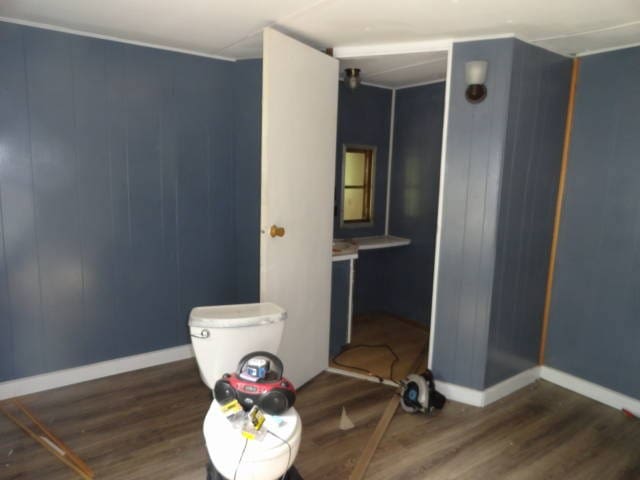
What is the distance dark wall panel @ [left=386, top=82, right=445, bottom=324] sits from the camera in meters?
3.89

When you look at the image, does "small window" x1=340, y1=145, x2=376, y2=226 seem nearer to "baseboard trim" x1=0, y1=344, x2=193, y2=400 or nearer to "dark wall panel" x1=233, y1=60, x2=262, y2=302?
"dark wall panel" x1=233, y1=60, x2=262, y2=302

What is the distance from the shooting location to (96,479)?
2045mm

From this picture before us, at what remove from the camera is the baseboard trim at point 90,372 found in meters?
2.70

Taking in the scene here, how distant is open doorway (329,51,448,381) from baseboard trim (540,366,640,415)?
850 mm

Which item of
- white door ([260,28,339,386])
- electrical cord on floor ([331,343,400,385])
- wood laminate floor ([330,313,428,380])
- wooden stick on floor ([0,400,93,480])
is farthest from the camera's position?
wood laminate floor ([330,313,428,380])

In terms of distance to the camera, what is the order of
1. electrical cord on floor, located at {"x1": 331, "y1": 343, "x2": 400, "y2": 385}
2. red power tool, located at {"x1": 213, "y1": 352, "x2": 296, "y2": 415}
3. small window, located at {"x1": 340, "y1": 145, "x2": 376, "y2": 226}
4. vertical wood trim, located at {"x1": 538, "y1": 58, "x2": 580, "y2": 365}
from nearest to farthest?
red power tool, located at {"x1": 213, "y1": 352, "x2": 296, "y2": 415}
vertical wood trim, located at {"x1": 538, "y1": 58, "x2": 580, "y2": 365}
electrical cord on floor, located at {"x1": 331, "y1": 343, "x2": 400, "y2": 385}
small window, located at {"x1": 340, "y1": 145, "x2": 376, "y2": 226}

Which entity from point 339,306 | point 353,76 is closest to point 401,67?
point 353,76

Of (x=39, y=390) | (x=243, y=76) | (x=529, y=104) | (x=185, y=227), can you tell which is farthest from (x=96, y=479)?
(x=529, y=104)

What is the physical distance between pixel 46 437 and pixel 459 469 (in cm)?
208

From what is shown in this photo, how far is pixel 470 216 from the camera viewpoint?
8.79 ft

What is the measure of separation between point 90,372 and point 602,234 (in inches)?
131

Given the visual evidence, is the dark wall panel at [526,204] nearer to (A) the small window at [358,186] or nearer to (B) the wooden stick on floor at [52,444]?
(A) the small window at [358,186]

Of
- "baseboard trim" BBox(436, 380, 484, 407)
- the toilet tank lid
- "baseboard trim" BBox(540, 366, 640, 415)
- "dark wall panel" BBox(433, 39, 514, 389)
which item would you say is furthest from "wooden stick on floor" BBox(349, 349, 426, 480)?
"baseboard trim" BBox(540, 366, 640, 415)

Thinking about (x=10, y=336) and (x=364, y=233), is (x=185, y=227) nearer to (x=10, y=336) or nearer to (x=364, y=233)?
(x=10, y=336)
